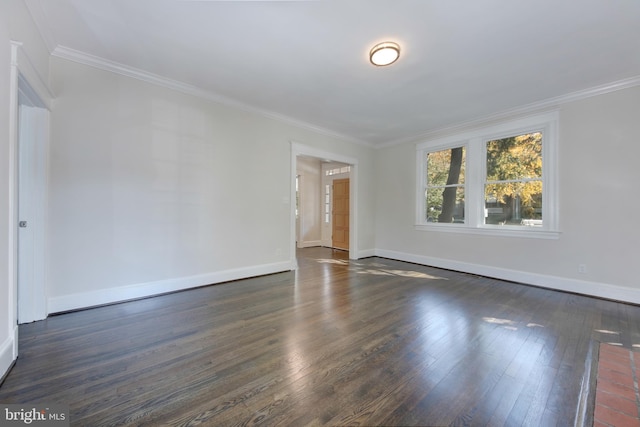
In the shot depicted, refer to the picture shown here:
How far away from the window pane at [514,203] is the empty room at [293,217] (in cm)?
3

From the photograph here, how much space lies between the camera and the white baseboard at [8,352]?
1.67 metres

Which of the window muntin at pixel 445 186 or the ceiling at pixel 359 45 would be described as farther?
the window muntin at pixel 445 186

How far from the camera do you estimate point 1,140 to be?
5.52ft

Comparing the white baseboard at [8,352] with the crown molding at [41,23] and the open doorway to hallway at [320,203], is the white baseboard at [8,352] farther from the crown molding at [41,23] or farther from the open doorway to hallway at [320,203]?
the open doorway to hallway at [320,203]

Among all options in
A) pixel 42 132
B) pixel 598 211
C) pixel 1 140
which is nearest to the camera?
pixel 1 140

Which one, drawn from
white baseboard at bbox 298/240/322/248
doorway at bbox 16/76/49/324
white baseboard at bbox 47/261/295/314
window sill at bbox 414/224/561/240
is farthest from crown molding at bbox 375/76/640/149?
doorway at bbox 16/76/49/324

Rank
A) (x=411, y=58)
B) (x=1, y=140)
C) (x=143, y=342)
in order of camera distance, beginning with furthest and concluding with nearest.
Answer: (x=411, y=58) → (x=143, y=342) → (x=1, y=140)

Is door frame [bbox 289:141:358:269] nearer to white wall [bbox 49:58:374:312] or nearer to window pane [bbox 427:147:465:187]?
white wall [bbox 49:58:374:312]

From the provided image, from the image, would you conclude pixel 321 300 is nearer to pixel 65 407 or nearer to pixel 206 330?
pixel 206 330

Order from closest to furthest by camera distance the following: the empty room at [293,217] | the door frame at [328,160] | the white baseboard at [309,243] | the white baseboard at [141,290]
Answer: the empty room at [293,217]
the white baseboard at [141,290]
the door frame at [328,160]
the white baseboard at [309,243]

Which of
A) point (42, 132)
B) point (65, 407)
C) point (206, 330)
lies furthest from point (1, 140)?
point (206, 330)

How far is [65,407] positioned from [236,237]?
2673 mm

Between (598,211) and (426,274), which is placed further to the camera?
(426,274)

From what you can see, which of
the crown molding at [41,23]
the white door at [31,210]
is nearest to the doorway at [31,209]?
the white door at [31,210]
